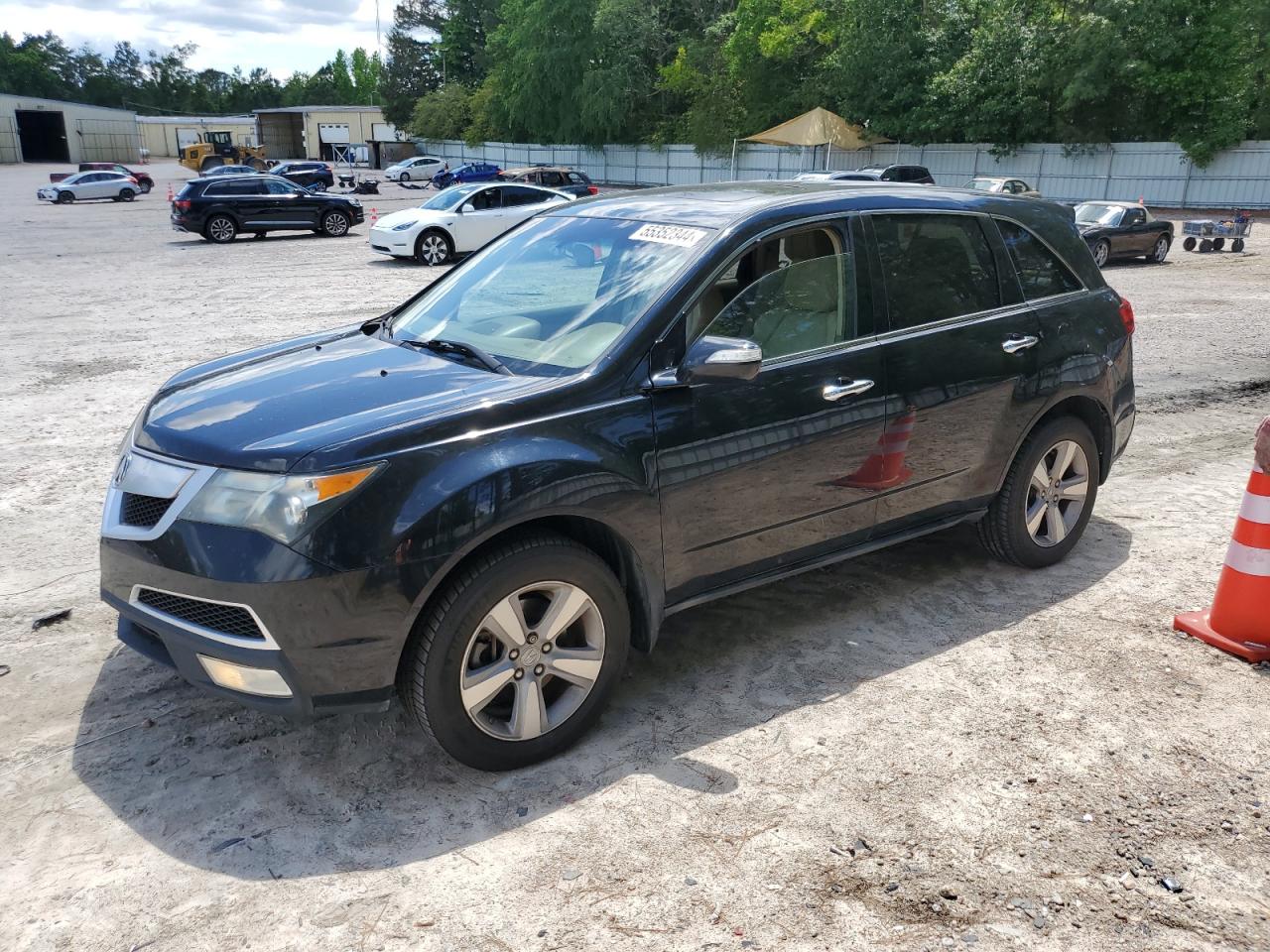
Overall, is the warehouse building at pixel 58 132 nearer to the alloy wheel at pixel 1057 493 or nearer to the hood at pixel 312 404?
the hood at pixel 312 404

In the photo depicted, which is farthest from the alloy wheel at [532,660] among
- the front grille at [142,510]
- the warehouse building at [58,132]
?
the warehouse building at [58,132]

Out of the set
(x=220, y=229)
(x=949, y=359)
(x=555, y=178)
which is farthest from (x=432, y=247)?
(x=949, y=359)

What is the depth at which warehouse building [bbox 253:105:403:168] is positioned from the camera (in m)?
87.9

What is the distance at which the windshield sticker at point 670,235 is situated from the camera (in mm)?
3934

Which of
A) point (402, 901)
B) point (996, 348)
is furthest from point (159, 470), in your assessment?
point (996, 348)

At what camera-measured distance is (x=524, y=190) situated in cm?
2117

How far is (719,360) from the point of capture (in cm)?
348

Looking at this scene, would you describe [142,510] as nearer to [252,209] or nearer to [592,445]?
[592,445]

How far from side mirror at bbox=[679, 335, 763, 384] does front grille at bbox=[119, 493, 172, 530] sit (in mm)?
1767

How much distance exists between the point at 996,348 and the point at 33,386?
26.9 feet

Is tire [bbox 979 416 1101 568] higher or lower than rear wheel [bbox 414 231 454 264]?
higher

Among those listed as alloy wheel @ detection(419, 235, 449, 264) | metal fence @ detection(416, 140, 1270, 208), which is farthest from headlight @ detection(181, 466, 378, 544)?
metal fence @ detection(416, 140, 1270, 208)

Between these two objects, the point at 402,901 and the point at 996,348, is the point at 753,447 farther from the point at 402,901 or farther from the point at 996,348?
the point at 402,901

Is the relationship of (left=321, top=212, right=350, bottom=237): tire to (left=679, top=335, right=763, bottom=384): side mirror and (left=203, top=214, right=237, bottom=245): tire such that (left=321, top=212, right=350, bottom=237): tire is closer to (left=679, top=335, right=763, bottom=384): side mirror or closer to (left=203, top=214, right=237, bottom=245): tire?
(left=203, top=214, right=237, bottom=245): tire
